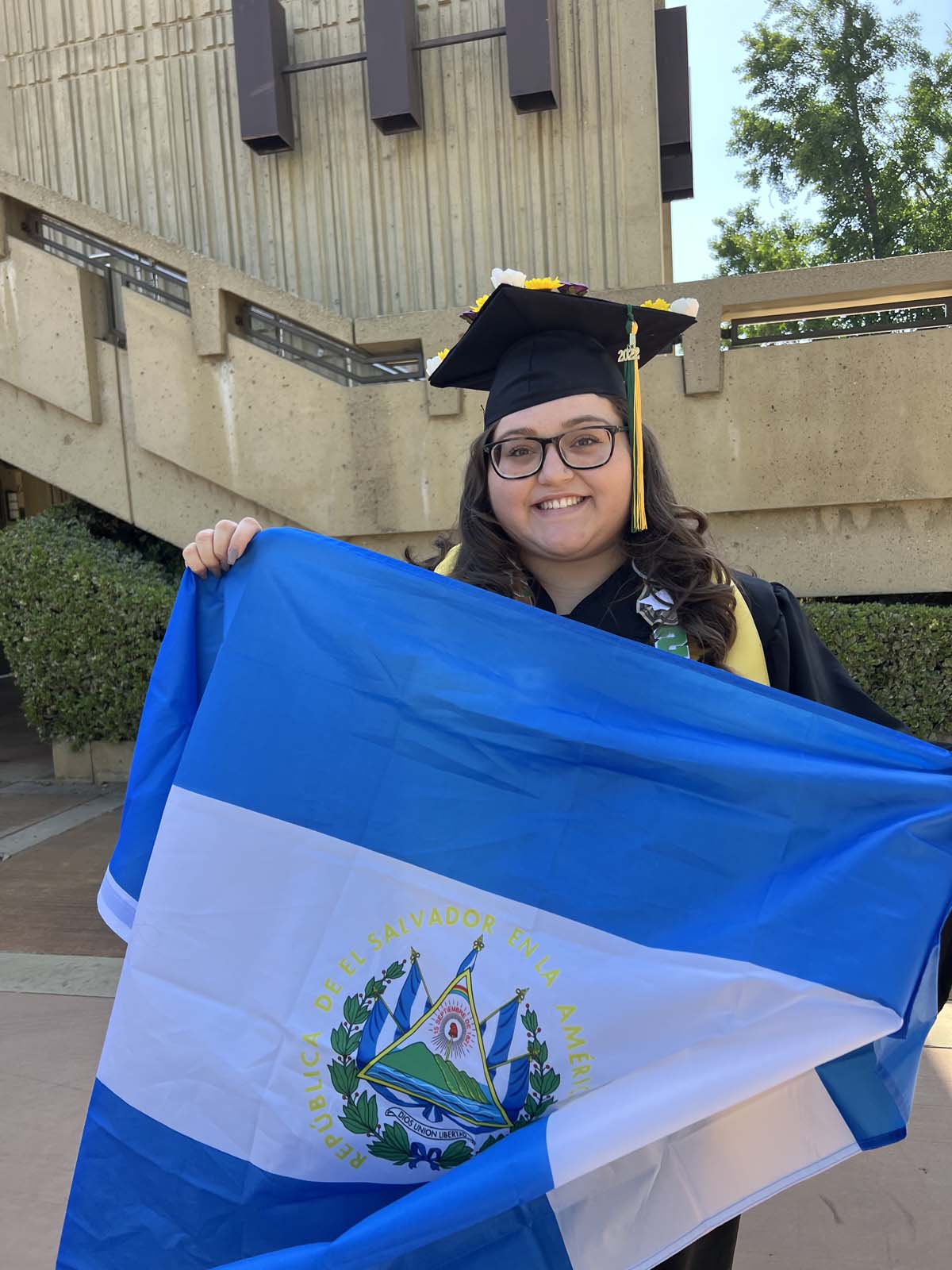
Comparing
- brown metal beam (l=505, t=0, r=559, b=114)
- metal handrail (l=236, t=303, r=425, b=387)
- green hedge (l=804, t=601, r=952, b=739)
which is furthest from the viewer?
brown metal beam (l=505, t=0, r=559, b=114)

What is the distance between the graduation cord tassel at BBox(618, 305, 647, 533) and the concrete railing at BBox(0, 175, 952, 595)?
4.04m

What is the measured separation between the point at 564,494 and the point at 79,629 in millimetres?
5327

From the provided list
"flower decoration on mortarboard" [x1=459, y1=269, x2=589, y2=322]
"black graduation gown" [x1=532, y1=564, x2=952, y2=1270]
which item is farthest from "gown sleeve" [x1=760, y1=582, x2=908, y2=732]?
"flower decoration on mortarboard" [x1=459, y1=269, x2=589, y2=322]

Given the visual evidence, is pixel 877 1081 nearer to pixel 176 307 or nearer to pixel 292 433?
pixel 292 433

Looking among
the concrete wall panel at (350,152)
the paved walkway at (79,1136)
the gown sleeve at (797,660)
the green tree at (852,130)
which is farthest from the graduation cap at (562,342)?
the green tree at (852,130)

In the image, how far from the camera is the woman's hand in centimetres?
205

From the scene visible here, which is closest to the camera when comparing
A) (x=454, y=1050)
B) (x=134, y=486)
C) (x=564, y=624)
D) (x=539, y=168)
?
(x=454, y=1050)

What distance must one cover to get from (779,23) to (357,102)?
13999 millimetres

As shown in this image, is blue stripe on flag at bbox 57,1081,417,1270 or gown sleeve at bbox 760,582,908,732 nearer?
blue stripe on flag at bbox 57,1081,417,1270

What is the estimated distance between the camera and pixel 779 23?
1836 centimetres

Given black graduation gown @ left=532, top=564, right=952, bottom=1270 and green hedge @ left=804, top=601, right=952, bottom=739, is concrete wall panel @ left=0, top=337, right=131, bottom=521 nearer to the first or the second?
green hedge @ left=804, top=601, right=952, bottom=739

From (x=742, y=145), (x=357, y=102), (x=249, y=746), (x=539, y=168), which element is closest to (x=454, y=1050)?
(x=249, y=746)

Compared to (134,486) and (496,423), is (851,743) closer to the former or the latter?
(496,423)

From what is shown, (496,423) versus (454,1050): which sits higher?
(496,423)
